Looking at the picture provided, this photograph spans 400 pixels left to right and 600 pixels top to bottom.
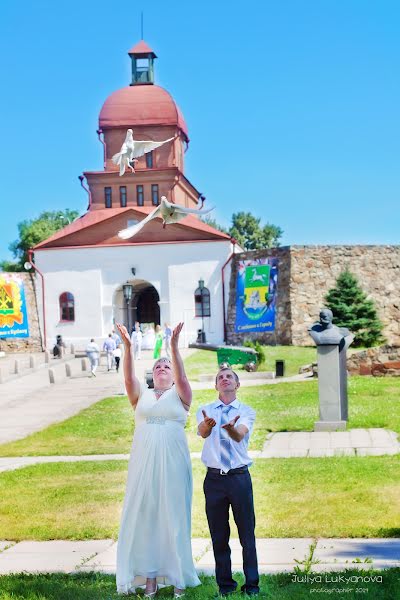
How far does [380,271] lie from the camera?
4316 cm

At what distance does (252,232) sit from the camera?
314ft

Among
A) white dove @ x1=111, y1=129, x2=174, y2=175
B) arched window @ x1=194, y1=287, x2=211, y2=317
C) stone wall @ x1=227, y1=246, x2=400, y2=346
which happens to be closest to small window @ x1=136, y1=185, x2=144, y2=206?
arched window @ x1=194, y1=287, x2=211, y2=317


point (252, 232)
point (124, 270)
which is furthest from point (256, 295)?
point (252, 232)

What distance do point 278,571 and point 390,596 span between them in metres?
1.15

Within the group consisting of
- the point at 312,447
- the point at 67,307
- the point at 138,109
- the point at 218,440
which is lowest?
the point at 312,447

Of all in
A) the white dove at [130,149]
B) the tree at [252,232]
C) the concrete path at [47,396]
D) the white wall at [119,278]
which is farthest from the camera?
the tree at [252,232]

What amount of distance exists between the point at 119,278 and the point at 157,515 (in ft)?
136

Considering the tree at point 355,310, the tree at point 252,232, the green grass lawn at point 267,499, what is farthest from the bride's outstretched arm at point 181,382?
the tree at point 252,232

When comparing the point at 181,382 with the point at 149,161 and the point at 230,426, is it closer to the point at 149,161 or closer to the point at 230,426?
the point at 230,426

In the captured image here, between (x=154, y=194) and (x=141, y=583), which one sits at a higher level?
(x=154, y=194)

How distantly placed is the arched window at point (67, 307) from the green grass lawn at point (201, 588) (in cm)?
4114

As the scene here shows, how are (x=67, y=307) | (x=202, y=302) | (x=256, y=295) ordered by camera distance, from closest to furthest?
(x=256, y=295) < (x=202, y=302) < (x=67, y=307)

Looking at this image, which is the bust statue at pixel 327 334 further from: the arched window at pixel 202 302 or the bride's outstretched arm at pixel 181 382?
the arched window at pixel 202 302

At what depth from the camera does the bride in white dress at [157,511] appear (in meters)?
6.52
